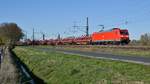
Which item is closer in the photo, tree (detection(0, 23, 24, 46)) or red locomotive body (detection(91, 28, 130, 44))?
red locomotive body (detection(91, 28, 130, 44))

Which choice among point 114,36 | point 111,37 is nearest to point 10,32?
point 111,37

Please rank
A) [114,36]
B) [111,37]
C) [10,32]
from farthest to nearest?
[10,32] < [111,37] < [114,36]

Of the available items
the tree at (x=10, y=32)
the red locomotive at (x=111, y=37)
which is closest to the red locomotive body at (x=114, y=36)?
the red locomotive at (x=111, y=37)

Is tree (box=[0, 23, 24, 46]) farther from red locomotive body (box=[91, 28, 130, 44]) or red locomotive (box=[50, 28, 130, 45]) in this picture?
red locomotive body (box=[91, 28, 130, 44])

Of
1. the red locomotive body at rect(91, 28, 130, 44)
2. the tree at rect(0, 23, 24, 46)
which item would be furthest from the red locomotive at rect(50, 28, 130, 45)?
the tree at rect(0, 23, 24, 46)

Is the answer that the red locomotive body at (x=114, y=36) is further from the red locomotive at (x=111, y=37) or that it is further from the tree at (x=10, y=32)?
the tree at (x=10, y=32)

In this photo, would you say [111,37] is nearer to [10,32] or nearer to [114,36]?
[114,36]

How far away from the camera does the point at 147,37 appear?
80312 millimetres

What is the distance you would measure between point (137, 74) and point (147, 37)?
6498cm

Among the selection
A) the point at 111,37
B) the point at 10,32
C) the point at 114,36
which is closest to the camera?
the point at 114,36

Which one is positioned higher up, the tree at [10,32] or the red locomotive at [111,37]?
the tree at [10,32]

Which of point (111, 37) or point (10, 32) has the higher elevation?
point (10, 32)

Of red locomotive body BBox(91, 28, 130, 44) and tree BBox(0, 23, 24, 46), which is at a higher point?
tree BBox(0, 23, 24, 46)

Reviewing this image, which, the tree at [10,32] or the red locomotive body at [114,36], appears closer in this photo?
the red locomotive body at [114,36]
